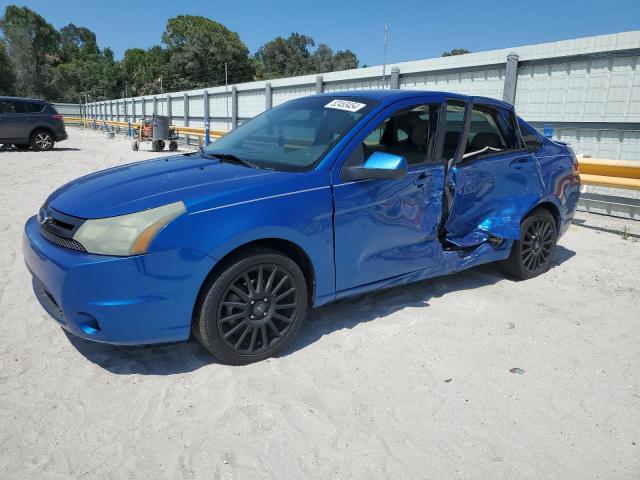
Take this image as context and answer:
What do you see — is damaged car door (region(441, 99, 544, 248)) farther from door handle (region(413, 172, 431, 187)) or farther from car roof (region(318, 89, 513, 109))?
door handle (region(413, 172, 431, 187))

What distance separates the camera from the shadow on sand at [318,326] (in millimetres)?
2994

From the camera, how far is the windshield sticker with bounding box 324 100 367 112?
3574 millimetres

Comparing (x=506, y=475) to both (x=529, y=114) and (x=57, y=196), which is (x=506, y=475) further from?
(x=529, y=114)

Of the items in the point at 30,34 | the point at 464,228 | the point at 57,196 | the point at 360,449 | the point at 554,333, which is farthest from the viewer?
the point at 30,34

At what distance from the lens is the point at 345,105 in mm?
3682

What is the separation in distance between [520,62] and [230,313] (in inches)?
352

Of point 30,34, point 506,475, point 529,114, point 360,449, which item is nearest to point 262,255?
point 360,449

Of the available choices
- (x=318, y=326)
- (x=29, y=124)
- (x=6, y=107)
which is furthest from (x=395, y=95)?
(x=29, y=124)

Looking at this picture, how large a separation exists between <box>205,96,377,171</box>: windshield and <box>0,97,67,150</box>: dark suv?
51.7 feet

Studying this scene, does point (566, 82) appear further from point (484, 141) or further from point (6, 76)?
point (6, 76)

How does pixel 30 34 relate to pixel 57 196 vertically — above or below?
above

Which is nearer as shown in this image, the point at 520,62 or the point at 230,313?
the point at 230,313

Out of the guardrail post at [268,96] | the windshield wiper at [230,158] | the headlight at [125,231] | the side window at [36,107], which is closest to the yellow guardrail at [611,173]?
the windshield wiper at [230,158]

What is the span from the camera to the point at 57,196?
3158 mm
